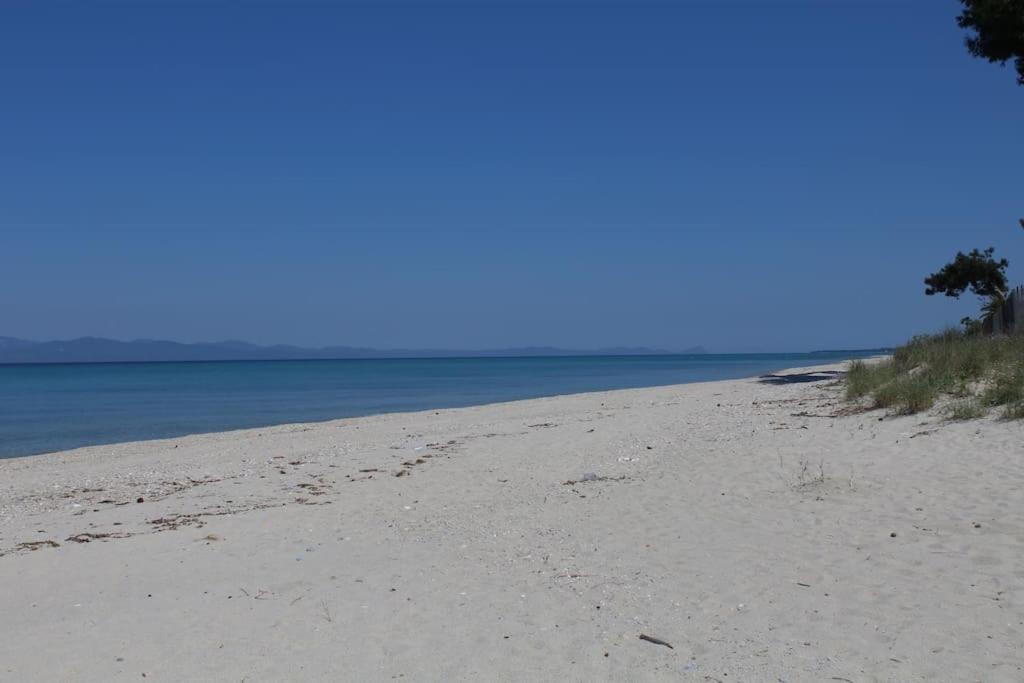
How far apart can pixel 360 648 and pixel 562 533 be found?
9.37 ft

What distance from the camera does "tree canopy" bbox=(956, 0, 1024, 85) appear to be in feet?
61.9

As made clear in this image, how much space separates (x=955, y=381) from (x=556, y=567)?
9561mm

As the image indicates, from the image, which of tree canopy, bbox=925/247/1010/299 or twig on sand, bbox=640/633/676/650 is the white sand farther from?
tree canopy, bbox=925/247/1010/299

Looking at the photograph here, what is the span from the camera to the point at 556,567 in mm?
6508

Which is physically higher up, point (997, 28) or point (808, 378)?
point (997, 28)

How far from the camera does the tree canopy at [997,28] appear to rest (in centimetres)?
1888

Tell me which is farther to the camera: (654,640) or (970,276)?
(970,276)

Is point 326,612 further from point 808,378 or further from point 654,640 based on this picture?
point 808,378

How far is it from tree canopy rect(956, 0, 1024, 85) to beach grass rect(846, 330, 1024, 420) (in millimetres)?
7700

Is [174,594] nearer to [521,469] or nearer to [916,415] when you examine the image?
[521,469]

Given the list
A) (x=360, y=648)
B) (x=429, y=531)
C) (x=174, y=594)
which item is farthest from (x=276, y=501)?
(x=360, y=648)

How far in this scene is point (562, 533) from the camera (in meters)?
7.56

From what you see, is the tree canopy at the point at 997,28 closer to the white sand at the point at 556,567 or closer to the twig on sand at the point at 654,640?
the white sand at the point at 556,567

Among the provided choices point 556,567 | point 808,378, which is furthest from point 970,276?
point 556,567
